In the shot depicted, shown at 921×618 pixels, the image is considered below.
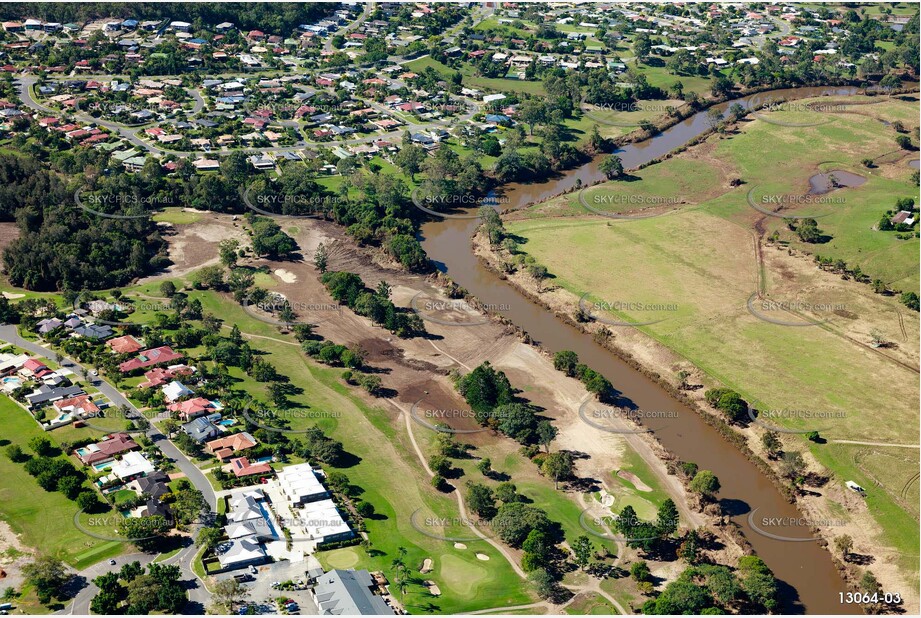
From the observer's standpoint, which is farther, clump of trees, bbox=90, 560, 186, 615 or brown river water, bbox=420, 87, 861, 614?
brown river water, bbox=420, 87, 861, 614

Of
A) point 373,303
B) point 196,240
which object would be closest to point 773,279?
point 373,303

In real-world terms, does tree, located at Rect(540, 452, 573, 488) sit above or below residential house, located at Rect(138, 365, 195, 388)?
below

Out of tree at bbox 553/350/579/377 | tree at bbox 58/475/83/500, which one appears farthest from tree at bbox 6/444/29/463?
tree at bbox 553/350/579/377

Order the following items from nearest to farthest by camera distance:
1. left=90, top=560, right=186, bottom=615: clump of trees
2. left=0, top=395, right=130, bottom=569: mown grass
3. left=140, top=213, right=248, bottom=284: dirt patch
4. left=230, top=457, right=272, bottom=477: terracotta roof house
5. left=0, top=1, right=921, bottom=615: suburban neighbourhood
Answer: left=90, top=560, right=186, bottom=615: clump of trees
left=0, top=395, right=130, bottom=569: mown grass
left=0, top=1, right=921, bottom=615: suburban neighbourhood
left=230, top=457, right=272, bottom=477: terracotta roof house
left=140, top=213, right=248, bottom=284: dirt patch

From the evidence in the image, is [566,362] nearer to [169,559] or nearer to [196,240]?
[169,559]

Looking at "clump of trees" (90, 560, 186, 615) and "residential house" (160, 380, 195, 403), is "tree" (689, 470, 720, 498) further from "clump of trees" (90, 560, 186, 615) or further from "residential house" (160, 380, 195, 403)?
"residential house" (160, 380, 195, 403)

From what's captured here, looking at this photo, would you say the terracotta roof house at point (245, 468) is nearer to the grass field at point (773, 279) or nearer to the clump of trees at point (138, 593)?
the clump of trees at point (138, 593)
